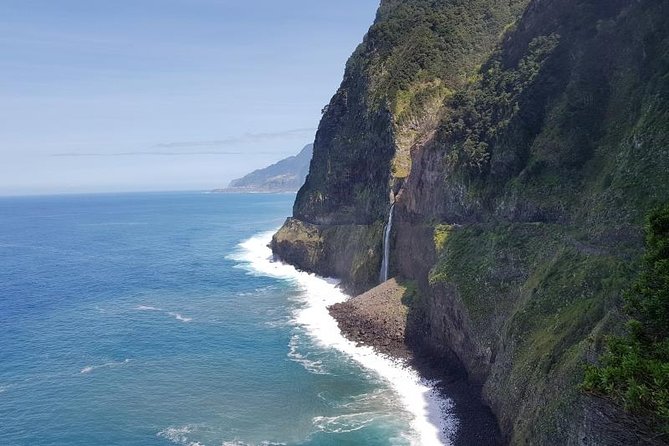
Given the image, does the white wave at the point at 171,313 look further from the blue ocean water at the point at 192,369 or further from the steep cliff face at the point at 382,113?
the steep cliff face at the point at 382,113

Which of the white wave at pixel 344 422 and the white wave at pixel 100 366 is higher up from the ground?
the white wave at pixel 100 366

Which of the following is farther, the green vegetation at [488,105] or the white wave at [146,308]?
the white wave at [146,308]

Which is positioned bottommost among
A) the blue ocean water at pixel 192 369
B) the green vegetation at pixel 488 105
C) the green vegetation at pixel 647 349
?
the blue ocean water at pixel 192 369

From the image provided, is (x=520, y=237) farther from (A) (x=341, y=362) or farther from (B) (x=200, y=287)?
(B) (x=200, y=287)

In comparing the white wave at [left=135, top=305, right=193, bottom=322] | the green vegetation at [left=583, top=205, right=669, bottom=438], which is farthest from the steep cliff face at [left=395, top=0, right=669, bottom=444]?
the white wave at [left=135, top=305, right=193, bottom=322]

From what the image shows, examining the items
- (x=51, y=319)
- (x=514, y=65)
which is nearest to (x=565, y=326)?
(x=514, y=65)

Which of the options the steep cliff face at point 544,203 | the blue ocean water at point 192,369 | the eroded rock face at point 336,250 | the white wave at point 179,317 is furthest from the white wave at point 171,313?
the steep cliff face at point 544,203

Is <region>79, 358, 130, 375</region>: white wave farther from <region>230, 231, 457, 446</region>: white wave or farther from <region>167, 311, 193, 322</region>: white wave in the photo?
<region>230, 231, 457, 446</region>: white wave
